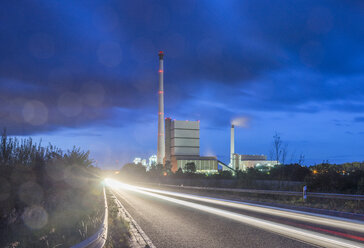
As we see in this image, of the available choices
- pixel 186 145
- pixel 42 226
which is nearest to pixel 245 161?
pixel 186 145

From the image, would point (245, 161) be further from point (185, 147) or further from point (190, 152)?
point (185, 147)

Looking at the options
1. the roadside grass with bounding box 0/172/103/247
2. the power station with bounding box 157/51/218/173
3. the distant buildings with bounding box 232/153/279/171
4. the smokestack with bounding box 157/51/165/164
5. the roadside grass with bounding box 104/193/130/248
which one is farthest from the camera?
the power station with bounding box 157/51/218/173

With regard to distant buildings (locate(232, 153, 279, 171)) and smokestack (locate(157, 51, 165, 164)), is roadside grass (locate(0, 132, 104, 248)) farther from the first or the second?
distant buildings (locate(232, 153, 279, 171))

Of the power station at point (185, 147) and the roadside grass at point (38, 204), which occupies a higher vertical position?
the power station at point (185, 147)

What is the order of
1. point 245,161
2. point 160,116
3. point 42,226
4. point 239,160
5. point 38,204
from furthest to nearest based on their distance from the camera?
point 239,160 → point 245,161 → point 160,116 → point 38,204 → point 42,226

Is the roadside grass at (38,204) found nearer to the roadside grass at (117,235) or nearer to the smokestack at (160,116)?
the roadside grass at (117,235)

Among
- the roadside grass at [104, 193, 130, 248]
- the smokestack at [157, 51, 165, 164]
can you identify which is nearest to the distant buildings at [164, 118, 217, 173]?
the smokestack at [157, 51, 165, 164]

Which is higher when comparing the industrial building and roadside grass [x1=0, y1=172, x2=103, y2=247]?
the industrial building

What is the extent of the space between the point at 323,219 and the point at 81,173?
14.1 meters

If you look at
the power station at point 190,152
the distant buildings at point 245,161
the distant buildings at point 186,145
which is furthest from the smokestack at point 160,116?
the distant buildings at point 245,161

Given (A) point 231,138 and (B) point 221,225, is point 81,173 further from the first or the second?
(A) point 231,138

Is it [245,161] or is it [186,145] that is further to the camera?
[186,145]

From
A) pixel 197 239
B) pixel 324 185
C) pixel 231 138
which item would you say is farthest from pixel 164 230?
pixel 231 138

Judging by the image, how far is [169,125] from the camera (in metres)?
163
